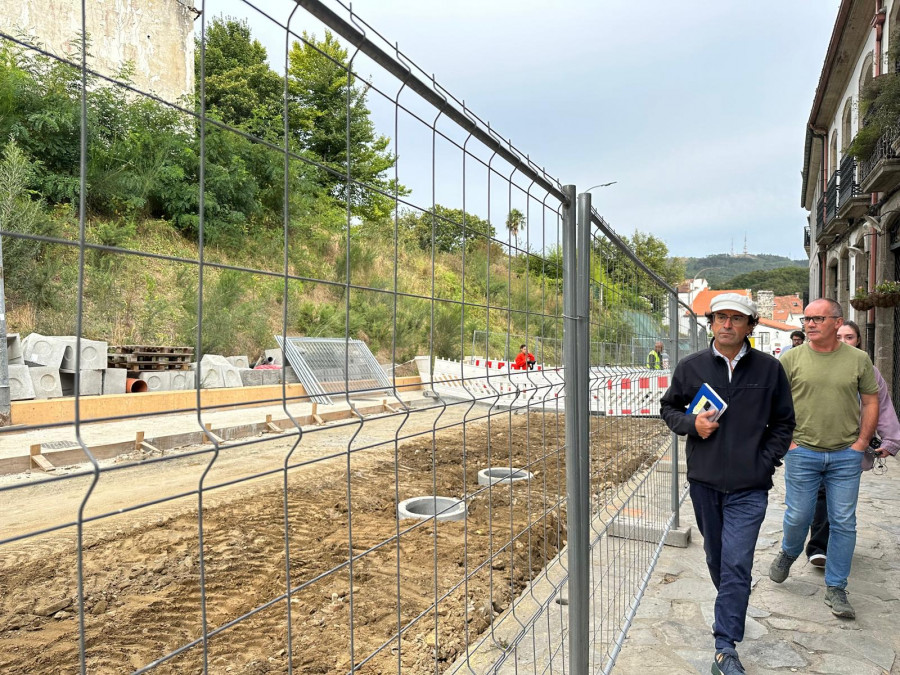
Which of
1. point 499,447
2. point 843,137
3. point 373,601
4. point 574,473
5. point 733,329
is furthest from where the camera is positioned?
point 843,137

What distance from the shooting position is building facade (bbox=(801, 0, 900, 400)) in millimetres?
10148

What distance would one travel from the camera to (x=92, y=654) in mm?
3605

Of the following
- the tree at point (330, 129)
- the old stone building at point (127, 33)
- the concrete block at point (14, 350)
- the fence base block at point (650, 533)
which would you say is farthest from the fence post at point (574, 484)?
the tree at point (330, 129)

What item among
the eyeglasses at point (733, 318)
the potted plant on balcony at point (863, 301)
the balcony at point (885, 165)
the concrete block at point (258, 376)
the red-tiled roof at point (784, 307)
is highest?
the red-tiled roof at point (784, 307)

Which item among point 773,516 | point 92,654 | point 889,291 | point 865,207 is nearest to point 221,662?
point 92,654

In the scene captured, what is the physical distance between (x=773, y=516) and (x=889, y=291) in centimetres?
608

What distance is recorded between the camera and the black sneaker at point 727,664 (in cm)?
296

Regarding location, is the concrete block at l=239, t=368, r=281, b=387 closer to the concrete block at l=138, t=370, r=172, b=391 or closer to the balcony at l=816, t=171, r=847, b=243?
the concrete block at l=138, t=370, r=172, b=391

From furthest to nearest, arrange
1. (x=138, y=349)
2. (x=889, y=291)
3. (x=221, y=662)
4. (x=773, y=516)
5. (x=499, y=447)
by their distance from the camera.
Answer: (x=138, y=349)
(x=499, y=447)
(x=889, y=291)
(x=773, y=516)
(x=221, y=662)

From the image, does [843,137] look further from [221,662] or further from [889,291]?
[221,662]

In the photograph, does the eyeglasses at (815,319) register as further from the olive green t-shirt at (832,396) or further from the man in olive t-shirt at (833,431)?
the olive green t-shirt at (832,396)

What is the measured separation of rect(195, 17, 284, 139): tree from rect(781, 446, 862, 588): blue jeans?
26688 mm

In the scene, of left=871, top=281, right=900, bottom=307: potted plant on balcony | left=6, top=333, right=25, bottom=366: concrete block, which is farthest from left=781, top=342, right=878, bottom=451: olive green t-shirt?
left=6, top=333, right=25, bottom=366: concrete block

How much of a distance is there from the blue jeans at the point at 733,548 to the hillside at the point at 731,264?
13306 centimetres
